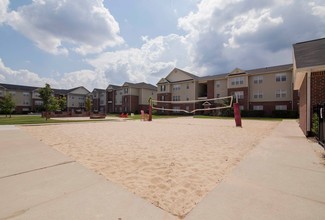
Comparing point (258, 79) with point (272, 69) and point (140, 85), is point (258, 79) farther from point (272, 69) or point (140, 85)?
point (140, 85)

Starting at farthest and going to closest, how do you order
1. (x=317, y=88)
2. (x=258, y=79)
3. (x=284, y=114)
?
(x=258, y=79) → (x=284, y=114) → (x=317, y=88)

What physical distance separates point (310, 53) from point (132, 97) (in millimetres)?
50335

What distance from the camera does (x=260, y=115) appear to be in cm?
3522

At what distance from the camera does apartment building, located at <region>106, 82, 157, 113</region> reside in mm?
57594

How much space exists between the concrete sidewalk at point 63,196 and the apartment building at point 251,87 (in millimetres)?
35798

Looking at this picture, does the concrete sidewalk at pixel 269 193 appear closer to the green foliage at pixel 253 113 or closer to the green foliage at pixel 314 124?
the green foliage at pixel 314 124

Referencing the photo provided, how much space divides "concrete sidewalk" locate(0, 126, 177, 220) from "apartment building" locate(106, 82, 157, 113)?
53.0m

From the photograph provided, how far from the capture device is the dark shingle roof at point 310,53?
10.0 metres

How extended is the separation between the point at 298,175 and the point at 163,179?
325 cm

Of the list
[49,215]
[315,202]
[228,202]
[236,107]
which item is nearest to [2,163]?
[49,215]

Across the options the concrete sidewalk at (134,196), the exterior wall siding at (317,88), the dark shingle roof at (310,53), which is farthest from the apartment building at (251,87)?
the concrete sidewalk at (134,196)

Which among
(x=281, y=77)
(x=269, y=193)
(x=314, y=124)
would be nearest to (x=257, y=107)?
(x=281, y=77)

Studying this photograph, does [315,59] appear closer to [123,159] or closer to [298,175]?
[298,175]

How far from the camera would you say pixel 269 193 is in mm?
3414
